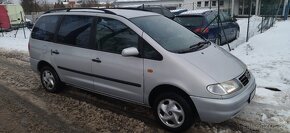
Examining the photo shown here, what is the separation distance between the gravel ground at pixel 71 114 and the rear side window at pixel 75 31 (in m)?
1.14

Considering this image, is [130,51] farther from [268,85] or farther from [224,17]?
[224,17]

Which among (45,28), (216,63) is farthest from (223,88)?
(45,28)

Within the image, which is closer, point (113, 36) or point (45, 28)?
point (113, 36)

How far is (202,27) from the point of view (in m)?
10.2

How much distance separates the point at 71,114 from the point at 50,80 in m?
1.44

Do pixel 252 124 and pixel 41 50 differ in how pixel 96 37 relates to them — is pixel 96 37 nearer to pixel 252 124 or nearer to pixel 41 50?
pixel 41 50

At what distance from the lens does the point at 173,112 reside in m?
4.11

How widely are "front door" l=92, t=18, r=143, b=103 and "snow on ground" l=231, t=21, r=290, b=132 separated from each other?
175 centimetres

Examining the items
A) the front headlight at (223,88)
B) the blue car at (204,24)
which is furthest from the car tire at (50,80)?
the blue car at (204,24)

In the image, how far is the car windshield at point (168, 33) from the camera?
4.36m

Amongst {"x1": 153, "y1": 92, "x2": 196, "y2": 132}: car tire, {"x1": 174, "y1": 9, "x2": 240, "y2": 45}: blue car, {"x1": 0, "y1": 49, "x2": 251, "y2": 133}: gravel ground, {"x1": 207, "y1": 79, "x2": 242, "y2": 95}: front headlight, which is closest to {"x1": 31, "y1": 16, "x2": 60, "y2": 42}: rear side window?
{"x1": 0, "y1": 49, "x2": 251, "y2": 133}: gravel ground

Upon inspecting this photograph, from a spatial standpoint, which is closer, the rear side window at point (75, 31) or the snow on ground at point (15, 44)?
the rear side window at point (75, 31)

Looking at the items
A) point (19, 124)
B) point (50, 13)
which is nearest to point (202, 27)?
point (50, 13)

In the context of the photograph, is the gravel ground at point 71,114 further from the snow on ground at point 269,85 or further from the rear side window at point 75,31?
the rear side window at point 75,31
